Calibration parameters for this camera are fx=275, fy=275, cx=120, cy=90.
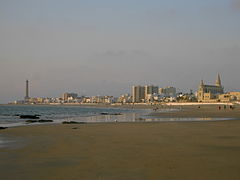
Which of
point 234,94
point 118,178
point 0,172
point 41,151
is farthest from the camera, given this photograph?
point 234,94

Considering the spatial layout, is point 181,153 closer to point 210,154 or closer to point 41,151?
A: point 210,154

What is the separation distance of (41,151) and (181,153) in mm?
4895

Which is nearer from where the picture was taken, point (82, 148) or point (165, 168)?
point (165, 168)

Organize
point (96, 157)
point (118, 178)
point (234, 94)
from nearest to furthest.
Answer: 1. point (118, 178)
2. point (96, 157)
3. point (234, 94)

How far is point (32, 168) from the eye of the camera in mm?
7188

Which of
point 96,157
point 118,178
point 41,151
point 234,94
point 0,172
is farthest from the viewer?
point 234,94

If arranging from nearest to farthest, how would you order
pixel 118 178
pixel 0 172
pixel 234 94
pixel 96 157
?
pixel 118 178 → pixel 0 172 → pixel 96 157 → pixel 234 94

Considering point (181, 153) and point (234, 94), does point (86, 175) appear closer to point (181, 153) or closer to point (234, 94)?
point (181, 153)

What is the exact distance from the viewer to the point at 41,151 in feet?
32.2

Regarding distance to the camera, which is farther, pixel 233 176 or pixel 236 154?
pixel 236 154

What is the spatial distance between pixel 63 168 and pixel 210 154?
4.70 m

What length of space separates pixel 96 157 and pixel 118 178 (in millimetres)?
2517

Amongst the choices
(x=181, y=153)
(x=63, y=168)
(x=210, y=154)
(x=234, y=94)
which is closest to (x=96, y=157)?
(x=63, y=168)

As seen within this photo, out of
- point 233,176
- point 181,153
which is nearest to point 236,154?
point 181,153
